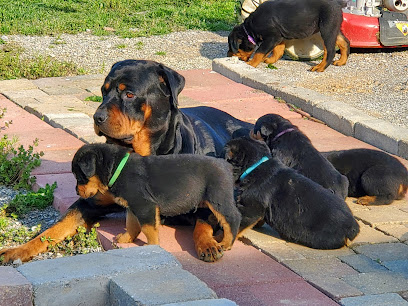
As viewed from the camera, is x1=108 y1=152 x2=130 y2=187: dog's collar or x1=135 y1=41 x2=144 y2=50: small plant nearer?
x1=108 y1=152 x2=130 y2=187: dog's collar

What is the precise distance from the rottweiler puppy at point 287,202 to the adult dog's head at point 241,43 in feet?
21.0

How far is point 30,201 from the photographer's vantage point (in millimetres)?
5812

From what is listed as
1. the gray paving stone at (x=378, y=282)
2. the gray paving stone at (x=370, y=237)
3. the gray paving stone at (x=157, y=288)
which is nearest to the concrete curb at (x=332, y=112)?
the gray paving stone at (x=370, y=237)

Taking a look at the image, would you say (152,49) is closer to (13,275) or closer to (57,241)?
(57,241)

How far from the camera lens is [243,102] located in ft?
29.7

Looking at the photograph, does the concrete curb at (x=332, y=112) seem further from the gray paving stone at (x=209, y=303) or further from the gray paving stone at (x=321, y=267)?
the gray paving stone at (x=209, y=303)

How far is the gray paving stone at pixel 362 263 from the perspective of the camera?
15.3 ft

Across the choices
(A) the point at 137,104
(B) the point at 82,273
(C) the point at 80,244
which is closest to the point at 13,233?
(C) the point at 80,244

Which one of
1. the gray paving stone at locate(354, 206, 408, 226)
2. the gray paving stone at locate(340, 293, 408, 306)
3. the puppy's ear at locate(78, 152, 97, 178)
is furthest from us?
the gray paving stone at locate(354, 206, 408, 226)

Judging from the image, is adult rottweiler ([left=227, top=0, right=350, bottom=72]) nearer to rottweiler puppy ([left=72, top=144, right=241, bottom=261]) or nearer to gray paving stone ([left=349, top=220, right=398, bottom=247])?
gray paving stone ([left=349, top=220, right=398, bottom=247])

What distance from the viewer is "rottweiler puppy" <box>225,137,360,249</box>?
4941mm

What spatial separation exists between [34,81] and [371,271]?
21.9 feet

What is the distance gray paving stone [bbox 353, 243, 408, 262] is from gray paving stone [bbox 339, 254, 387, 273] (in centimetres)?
7

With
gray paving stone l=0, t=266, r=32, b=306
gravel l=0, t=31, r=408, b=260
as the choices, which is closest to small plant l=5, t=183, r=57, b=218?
gray paving stone l=0, t=266, r=32, b=306
